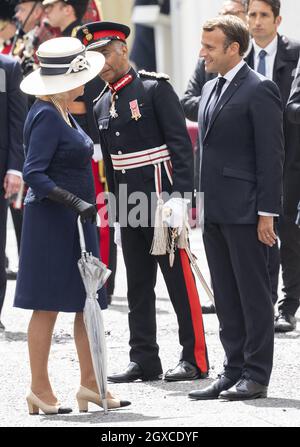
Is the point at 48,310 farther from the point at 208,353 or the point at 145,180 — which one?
the point at 208,353

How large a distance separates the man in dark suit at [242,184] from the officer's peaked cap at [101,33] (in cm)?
64

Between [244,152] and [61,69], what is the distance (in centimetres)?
97

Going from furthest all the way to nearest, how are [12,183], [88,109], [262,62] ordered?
1. [88,109]
2. [12,183]
3. [262,62]

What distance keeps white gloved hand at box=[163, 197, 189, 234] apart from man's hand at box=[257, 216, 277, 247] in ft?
2.08

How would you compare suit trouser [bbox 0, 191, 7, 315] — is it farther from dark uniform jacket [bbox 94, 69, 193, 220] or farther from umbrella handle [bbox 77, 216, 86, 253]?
umbrella handle [bbox 77, 216, 86, 253]

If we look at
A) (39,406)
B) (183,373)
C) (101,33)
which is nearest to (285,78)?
(101,33)

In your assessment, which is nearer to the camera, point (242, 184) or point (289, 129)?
point (242, 184)

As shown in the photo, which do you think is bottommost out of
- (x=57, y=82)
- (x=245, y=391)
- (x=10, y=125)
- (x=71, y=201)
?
(x=245, y=391)

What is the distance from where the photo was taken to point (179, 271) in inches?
336

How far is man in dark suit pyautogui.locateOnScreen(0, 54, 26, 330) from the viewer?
33.2 feet

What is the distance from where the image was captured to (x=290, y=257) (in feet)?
33.4

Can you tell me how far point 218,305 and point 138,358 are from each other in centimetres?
77

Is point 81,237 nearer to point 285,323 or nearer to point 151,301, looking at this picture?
point 151,301
